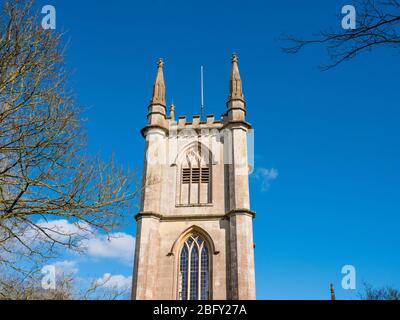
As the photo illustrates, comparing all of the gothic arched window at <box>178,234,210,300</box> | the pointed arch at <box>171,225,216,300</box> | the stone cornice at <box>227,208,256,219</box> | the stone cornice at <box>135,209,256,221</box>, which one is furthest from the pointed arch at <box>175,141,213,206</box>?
the gothic arched window at <box>178,234,210,300</box>

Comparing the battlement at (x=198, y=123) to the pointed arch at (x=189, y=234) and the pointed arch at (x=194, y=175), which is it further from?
the pointed arch at (x=189, y=234)

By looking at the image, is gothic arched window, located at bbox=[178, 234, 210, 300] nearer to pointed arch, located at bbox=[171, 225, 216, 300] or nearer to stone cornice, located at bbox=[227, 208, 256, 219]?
pointed arch, located at bbox=[171, 225, 216, 300]

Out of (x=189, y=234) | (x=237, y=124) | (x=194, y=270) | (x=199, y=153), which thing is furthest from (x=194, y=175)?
(x=194, y=270)

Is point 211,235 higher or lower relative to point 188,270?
higher

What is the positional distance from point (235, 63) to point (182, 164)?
7.32m

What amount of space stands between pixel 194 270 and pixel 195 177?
5.10 metres

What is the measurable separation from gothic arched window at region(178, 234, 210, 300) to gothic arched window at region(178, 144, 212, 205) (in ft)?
6.94

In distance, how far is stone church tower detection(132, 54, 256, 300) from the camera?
19.0 metres

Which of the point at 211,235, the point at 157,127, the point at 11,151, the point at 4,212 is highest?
the point at 157,127

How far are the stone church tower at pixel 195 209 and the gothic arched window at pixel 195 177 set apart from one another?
5 centimetres
